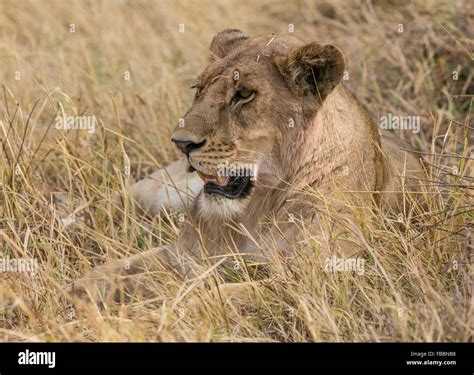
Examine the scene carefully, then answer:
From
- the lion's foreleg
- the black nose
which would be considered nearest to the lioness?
the black nose

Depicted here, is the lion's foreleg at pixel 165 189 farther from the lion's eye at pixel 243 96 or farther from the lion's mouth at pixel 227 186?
the lion's eye at pixel 243 96

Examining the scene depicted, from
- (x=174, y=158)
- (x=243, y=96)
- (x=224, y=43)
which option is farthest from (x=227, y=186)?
(x=174, y=158)

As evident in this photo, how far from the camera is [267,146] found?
5.06m

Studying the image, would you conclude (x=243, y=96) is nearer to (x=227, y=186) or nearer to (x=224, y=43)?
(x=227, y=186)

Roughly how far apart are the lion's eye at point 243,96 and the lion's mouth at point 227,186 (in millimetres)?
357

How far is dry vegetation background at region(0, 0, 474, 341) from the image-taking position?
448 cm

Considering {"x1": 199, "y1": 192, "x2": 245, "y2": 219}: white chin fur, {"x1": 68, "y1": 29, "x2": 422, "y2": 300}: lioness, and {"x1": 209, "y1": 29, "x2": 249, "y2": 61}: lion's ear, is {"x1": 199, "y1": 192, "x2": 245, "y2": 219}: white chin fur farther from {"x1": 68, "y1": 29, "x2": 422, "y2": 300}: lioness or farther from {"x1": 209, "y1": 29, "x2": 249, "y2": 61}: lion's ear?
{"x1": 209, "y1": 29, "x2": 249, "y2": 61}: lion's ear

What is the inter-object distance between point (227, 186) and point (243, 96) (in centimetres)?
43

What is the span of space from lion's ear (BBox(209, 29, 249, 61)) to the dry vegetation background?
741 mm

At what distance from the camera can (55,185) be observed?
677 cm

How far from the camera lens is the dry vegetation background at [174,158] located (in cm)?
448

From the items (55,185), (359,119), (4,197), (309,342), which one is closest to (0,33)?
(55,185)
